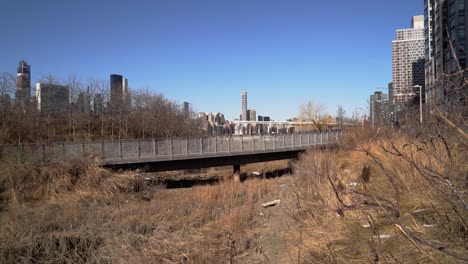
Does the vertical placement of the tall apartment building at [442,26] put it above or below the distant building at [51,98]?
above

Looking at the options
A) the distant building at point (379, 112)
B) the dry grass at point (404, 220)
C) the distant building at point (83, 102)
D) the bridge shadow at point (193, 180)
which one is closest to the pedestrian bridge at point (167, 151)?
the bridge shadow at point (193, 180)

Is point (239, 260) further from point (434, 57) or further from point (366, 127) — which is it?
point (434, 57)

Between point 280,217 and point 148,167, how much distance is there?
47.0 ft

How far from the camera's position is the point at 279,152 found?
35.8 meters

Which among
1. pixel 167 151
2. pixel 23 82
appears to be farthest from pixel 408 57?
pixel 23 82

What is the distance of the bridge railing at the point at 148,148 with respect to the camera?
2203 centimetres

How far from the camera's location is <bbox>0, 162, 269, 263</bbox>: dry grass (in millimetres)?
10008

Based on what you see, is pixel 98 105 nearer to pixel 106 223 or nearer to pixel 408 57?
pixel 106 223

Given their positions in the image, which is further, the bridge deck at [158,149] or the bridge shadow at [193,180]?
the bridge shadow at [193,180]

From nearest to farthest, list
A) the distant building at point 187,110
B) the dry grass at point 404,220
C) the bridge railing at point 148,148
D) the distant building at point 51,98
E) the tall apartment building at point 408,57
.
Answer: the dry grass at point 404,220 < the bridge railing at point 148,148 < the distant building at point 51,98 < the distant building at point 187,110 < the tall apartment building at point 408,57

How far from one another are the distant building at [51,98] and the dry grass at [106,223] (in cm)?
1697

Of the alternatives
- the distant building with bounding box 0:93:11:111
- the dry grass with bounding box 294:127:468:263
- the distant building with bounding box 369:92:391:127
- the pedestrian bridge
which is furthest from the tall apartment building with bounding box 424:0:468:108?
the dry grass with bounding box 294:127:468:263

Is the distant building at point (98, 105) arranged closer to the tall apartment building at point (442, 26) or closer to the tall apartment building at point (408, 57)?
the tall apartment building at point (442, 26)

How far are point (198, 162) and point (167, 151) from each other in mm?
2999
